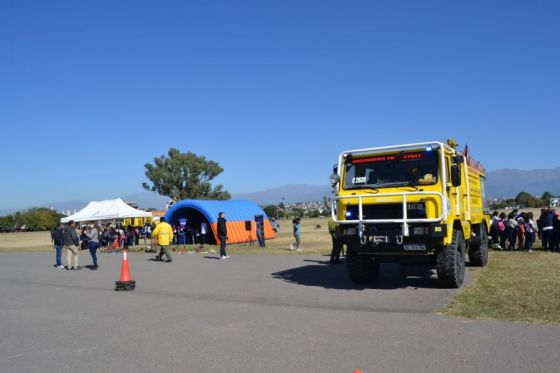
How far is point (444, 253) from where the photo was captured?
33.2 ft

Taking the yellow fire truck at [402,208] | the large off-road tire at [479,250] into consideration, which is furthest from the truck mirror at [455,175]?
the large off-road tire at [479,250]

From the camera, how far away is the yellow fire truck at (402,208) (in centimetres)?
980

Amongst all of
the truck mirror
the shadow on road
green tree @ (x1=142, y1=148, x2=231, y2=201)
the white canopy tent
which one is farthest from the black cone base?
green tree @ (x1=142, y1=148, x2=231, y2=201)

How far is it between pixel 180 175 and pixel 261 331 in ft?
209

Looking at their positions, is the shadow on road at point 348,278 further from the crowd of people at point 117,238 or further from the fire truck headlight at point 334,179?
the crowd of people at point 117,238

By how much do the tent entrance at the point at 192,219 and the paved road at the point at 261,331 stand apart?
59.1 ft

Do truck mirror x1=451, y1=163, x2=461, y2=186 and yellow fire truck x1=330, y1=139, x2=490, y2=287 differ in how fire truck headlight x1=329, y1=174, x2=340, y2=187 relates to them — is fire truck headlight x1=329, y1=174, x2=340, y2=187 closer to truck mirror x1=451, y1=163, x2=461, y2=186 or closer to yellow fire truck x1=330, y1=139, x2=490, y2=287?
yellow fire truck x1=330, y1=139, x2=490, y2=287

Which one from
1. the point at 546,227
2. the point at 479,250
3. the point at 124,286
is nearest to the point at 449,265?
the point at 479,250

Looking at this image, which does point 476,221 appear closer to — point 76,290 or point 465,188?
point 465,188

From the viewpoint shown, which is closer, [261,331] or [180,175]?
[261,331]

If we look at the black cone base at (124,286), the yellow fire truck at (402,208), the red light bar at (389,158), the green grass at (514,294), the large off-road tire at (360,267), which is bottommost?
the green grass at (514,294)

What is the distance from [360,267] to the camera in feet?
36.3

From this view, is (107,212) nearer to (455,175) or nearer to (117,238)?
(117,238)

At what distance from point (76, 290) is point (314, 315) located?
267 inches
